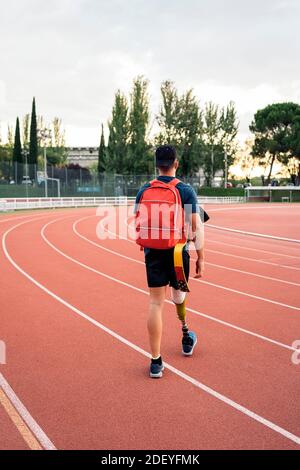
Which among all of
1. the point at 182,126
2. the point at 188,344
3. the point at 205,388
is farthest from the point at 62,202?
the point at 205,388

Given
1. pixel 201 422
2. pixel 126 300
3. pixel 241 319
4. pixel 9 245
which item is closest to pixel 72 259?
pixel 9 245

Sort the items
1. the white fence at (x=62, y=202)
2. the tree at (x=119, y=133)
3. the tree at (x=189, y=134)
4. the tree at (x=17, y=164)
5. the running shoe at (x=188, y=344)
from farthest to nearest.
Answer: the tree at (x=189, y=134), the tree at (x=119, y=133), the tree at (x=17, y=164), the white fence at (x=62, y=202), the running shoe at (x=188, y=344)

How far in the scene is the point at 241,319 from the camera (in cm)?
639

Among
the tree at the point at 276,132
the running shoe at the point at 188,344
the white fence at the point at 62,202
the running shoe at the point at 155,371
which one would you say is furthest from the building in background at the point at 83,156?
the running shoe at the point at 155,371

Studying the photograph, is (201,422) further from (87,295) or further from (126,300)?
(87,295)

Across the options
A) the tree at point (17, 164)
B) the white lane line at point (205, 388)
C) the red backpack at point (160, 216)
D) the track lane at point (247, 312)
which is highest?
the tree at point (17, 164)

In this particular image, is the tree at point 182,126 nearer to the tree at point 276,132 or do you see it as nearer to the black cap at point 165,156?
the tree at point 276,132

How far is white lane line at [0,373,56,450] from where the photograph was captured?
3221 millimetres

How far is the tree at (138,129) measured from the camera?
6128cm

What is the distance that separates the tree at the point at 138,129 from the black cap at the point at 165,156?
57.3 metres

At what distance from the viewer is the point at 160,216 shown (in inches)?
164

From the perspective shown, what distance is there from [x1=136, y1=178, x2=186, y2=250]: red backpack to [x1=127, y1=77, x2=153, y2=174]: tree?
57530mm

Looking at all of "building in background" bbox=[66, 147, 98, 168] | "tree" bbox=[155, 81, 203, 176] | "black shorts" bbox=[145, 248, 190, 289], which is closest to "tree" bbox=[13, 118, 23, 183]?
"tree" bbox=[155, 81, 203, 176]

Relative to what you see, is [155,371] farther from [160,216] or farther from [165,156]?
[165,156]
